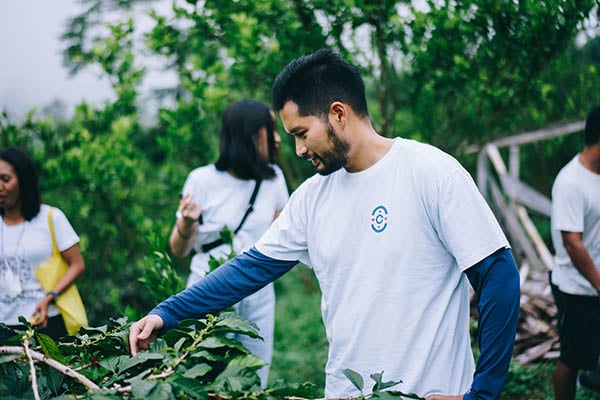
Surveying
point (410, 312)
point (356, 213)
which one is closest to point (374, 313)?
point (410, 312)

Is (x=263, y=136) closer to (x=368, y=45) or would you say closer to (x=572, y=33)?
(x=368, y=45)

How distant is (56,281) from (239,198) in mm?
1254

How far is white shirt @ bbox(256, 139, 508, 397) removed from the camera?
189 cm

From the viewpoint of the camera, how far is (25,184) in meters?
3.62

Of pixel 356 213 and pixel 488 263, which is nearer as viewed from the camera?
pixel 488 263

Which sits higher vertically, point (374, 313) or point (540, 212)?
point (374, 313)

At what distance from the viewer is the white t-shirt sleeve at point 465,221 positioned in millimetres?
1796

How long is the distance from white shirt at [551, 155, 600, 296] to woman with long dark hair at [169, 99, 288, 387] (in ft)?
5.50

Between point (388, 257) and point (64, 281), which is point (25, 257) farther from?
point (388, 257)

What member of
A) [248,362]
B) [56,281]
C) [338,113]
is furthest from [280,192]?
[248,362]

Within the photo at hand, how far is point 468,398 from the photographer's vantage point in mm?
1765

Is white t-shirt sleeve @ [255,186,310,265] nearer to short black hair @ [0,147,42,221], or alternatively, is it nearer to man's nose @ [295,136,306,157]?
man's nose @ [295,136,306,157]

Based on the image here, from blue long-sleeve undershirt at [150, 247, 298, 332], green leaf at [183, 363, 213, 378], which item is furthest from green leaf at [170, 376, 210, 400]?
blue long-sleeve undershirt at [150, 247, 298, 332]

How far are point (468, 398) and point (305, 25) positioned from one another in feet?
11.2
